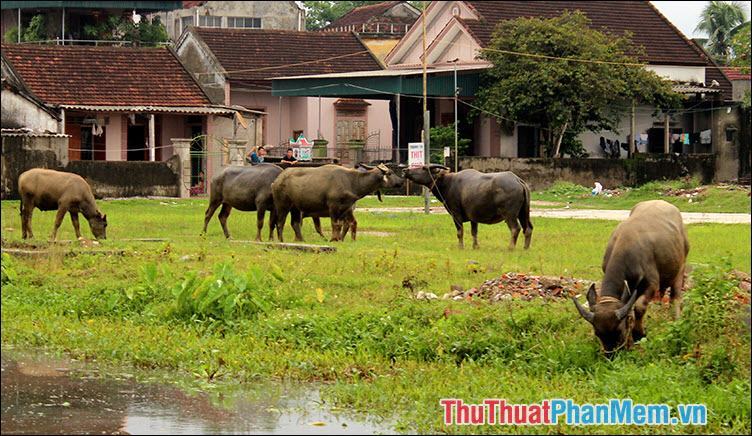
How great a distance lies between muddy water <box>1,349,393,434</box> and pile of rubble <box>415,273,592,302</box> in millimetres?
3346

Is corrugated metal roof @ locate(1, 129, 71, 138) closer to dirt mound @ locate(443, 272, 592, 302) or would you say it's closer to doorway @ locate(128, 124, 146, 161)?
doorway @ locate(128, 124, 146, 161)

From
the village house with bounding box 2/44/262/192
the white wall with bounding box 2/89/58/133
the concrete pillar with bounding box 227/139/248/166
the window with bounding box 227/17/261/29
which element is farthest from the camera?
the window with bounding box 227/17/261/29

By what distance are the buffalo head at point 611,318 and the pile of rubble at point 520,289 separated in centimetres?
214

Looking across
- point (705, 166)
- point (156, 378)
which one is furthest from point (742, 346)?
point (705, 166)

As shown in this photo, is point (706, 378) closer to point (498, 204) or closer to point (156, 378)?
point (156, 378)

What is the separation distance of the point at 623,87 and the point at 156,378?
32.2m

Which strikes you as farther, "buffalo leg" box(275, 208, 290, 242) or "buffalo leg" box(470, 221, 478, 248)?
"buffalo leg" box(275, 208, 290, 242)

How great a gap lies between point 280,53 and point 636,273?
41610mm

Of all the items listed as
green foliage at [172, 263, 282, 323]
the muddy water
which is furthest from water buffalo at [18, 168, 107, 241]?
the muddy water

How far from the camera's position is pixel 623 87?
→ 1658 inches

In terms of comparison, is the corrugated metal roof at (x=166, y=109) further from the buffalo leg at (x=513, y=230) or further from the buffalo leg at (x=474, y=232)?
the buffalo leg at (x=513, y=230)

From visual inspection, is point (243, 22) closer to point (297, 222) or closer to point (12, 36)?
point (12, 36)

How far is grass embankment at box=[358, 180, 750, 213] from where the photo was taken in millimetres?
31797

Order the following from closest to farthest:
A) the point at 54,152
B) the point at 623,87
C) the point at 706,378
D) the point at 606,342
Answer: the point at 706,378 < the point at 606,342 < the point at 54,152 < the point at 623,87
